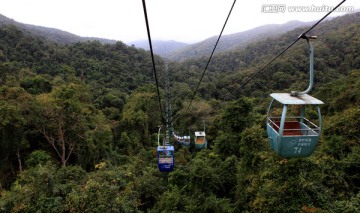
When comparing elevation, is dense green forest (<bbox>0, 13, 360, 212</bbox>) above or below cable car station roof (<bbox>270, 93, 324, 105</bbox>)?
below

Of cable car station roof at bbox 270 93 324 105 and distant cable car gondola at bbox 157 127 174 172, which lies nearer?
cable car station roof at bbox 270 93 324 105

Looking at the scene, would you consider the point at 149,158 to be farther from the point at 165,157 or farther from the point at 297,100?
the point at 297,100

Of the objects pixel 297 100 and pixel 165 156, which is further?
pixel 165 156

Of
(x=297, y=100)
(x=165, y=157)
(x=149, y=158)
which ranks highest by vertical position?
(x=297, y=100)

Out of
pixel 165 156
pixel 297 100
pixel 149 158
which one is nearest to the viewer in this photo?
pixel 297 100

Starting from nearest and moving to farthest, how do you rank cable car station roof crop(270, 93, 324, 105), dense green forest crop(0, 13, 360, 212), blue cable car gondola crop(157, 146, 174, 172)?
cable car station roof crop(270, 93, 324, 105) < dense green forest crop(0, 13, 360, 212) < blue cable car gondola crop(157, 146, 174, 172)

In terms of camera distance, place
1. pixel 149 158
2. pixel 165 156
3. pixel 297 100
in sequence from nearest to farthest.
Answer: pixel 297 100
pixel 165 156
pixel 149 158

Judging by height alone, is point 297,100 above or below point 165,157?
above

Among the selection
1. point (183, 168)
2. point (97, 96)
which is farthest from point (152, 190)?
point (97, 96)

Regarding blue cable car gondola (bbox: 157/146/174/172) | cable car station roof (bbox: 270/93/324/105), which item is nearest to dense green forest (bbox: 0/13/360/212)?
blue cable car gondola (bbox: 157/146/174/172)

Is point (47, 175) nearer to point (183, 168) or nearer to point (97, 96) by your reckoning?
point (183, 168)

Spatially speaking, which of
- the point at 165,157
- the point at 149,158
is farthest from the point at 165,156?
the point at 149,158

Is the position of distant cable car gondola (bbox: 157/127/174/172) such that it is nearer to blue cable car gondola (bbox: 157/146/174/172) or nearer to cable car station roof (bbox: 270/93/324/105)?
blue cable car gondola (bbox: 157/146/174/172)

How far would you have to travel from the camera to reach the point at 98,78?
39.5m
